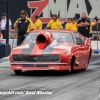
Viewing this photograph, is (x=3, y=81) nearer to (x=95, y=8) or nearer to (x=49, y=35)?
(x=49, y=35)

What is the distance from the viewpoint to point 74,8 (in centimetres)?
3572

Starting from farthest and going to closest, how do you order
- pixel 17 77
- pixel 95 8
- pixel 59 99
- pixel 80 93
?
1. pixel 95 8
2. pixel 17 77
3. pixel 80 93
4. pixel 59 99

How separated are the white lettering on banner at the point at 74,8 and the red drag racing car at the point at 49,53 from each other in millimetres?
17950

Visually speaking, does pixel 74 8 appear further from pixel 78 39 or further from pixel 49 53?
pixel 49 53

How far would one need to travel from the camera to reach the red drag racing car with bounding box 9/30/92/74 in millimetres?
16075

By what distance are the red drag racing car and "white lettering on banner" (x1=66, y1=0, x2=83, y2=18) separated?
1795 centimetres

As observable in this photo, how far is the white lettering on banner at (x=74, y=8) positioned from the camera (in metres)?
35.5

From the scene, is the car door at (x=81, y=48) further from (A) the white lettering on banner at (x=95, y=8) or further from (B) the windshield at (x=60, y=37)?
(A) the white lettering on banner at (x=95, y=8)

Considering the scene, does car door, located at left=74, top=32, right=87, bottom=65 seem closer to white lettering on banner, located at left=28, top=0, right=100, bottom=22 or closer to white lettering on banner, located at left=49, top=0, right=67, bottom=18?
white lettering on banner, located at left=28, top=0, right=100, bottom=22

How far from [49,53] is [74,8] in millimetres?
19909

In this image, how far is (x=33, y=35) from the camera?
17734 mm

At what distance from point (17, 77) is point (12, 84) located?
1869mm

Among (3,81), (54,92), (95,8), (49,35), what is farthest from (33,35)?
(95,8)

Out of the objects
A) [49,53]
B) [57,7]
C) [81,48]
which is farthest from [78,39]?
[57,7]
